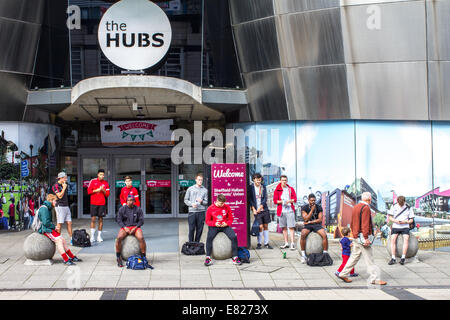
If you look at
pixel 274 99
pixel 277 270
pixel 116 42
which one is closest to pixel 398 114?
pixel 274 99

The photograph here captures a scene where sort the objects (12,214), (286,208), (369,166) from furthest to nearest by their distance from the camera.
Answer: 1. (12,214)
2. (369,166)
3. (286,208)

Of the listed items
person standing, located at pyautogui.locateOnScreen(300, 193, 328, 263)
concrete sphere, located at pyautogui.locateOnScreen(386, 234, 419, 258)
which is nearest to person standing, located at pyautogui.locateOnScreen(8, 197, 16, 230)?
person standing, located at pyautogui.locateOnScreen(300, 193, 328, 263)

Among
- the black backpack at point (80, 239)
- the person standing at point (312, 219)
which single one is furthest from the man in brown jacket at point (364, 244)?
the black backpack at point (80, 239)

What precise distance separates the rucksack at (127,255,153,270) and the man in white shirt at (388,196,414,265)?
5235 millimetres

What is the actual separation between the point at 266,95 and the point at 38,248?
24.6 ft

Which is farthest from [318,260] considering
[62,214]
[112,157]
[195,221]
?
[112,157]

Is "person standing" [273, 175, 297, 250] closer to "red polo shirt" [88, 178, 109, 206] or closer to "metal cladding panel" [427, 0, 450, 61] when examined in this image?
"red polo shirt" [88, 178, 109, 206]

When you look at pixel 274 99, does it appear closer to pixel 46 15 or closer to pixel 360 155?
pixel 360 155

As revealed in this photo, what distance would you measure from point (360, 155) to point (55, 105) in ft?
30.1

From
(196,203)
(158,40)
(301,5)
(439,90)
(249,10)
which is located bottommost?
(196,203)

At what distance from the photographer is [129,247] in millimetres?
11000

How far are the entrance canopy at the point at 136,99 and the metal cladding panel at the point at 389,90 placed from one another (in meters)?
4.56

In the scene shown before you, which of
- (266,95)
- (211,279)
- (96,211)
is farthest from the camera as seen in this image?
(266,95)

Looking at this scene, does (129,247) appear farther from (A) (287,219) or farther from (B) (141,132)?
(B) (141,132)
